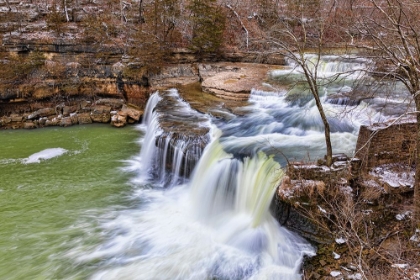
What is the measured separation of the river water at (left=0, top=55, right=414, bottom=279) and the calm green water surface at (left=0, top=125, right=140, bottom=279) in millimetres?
36

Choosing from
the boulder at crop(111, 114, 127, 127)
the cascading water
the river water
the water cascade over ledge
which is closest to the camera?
the water cascade over ledge

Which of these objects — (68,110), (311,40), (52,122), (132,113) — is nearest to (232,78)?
(311,40)

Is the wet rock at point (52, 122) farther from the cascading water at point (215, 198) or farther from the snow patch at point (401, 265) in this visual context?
the snow patch at point (401, 265)

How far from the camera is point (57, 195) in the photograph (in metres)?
9.98

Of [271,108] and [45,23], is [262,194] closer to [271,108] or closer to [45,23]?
[271,108]

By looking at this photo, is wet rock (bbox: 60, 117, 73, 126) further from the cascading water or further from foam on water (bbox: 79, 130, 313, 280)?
foam on water (bbox: 79, 130, 313, 280)

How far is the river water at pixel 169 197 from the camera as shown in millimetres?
7008

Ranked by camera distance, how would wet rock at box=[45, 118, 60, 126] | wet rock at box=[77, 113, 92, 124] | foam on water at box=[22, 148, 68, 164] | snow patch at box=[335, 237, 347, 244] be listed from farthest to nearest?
1. wet rock at box=[77, 113, 92, 124]
2. wet rock at box=[45, 118, 60, 126]
3. foam on water at box=[22, 148, 68, 164]
4. snow patch at box=[335, 237, 347, 244]

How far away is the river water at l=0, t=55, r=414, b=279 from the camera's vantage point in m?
7.01

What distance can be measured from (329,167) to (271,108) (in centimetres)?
701

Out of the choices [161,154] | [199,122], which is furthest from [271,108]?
[161,154]

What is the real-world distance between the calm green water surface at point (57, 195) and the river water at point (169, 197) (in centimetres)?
4

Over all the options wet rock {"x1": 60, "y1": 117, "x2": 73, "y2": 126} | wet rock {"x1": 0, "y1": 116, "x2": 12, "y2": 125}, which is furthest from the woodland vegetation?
wet rock {"x1": 60, "y1": 117, "x2": 73, "y2": 126}

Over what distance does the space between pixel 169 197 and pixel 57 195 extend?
3588 mm
